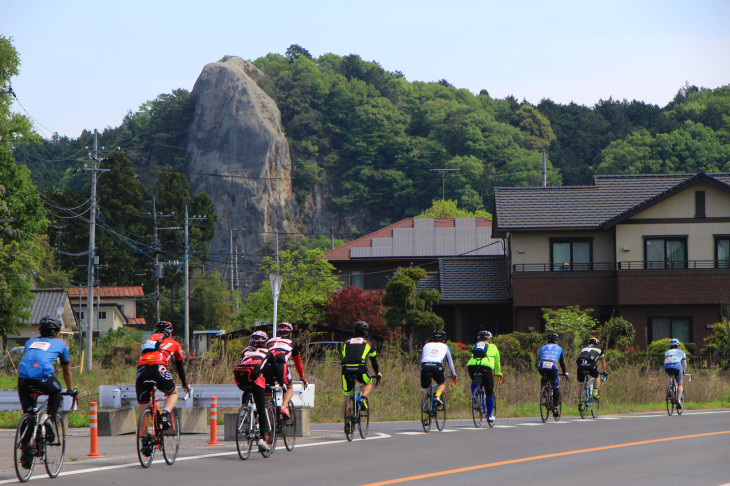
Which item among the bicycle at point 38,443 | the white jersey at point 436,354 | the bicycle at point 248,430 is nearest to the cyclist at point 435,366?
the white jersey at point 436,354

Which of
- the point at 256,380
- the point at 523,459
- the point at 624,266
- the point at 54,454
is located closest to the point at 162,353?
the point at 256,380

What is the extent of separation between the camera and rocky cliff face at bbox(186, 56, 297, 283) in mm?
102312

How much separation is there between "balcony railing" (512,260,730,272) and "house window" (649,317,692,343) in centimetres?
205

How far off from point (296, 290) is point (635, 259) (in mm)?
24540

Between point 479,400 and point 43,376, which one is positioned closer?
point 43,376

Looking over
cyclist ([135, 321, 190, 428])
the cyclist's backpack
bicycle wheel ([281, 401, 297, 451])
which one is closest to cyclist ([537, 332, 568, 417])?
the cyclist's backpack

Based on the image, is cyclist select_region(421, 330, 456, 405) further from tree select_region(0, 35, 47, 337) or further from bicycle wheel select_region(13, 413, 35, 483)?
tree select_region(0, 35, 47, 337)

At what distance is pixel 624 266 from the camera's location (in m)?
37.3

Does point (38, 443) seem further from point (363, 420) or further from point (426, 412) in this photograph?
point (426, 412)

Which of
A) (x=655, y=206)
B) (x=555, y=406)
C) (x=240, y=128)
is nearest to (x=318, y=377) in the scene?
(x=555, y=406)

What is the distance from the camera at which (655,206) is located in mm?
37250

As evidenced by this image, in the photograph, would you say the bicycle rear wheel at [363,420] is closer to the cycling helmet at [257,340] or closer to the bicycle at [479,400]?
the cycling helmet at [257,340]

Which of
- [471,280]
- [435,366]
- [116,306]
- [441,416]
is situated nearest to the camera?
[435,366]

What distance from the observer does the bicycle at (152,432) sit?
1066 centimetres
